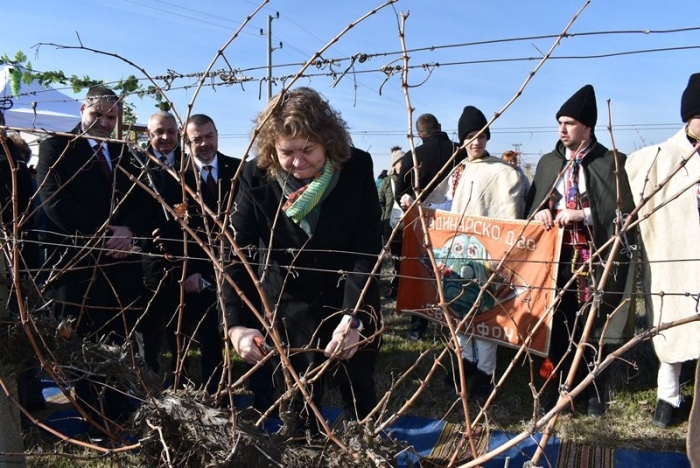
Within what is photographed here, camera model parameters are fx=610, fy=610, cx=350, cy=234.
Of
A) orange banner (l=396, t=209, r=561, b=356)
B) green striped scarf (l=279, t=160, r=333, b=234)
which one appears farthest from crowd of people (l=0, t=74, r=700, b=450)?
orange banner (l=396, t=209, r=561, b=356)

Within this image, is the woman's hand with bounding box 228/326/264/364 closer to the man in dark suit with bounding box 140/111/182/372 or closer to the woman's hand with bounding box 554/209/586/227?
the man in dark suit with bounding box 140/111/182/372

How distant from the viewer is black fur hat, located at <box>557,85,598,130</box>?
3.51 metres

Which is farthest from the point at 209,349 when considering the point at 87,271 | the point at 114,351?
the point at 114,351

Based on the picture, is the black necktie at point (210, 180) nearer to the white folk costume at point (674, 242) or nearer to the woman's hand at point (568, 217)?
the woman's hand at point (568, 217)

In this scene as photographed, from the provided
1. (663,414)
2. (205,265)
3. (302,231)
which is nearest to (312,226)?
(302,231)

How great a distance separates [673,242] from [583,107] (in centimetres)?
92

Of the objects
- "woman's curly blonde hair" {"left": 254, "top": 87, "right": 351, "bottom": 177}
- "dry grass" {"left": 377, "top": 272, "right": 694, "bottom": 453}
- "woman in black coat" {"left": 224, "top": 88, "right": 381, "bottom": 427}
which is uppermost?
"woman's curly blonde hair" {"left": 254, "top": 87, "right": 351, "bottom": 177}

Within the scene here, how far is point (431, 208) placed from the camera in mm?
4465

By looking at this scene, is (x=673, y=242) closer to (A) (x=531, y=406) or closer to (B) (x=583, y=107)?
(B) (x=583, y=107)

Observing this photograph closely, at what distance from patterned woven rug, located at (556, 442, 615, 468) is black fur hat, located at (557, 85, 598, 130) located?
183 centimetres

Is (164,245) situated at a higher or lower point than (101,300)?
higher

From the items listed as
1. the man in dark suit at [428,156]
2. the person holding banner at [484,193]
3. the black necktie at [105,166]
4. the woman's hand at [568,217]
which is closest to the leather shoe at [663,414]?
the person holding banner at [484,193]

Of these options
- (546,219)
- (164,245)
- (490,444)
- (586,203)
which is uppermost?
(586,203)

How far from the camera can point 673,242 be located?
3.44 metres
